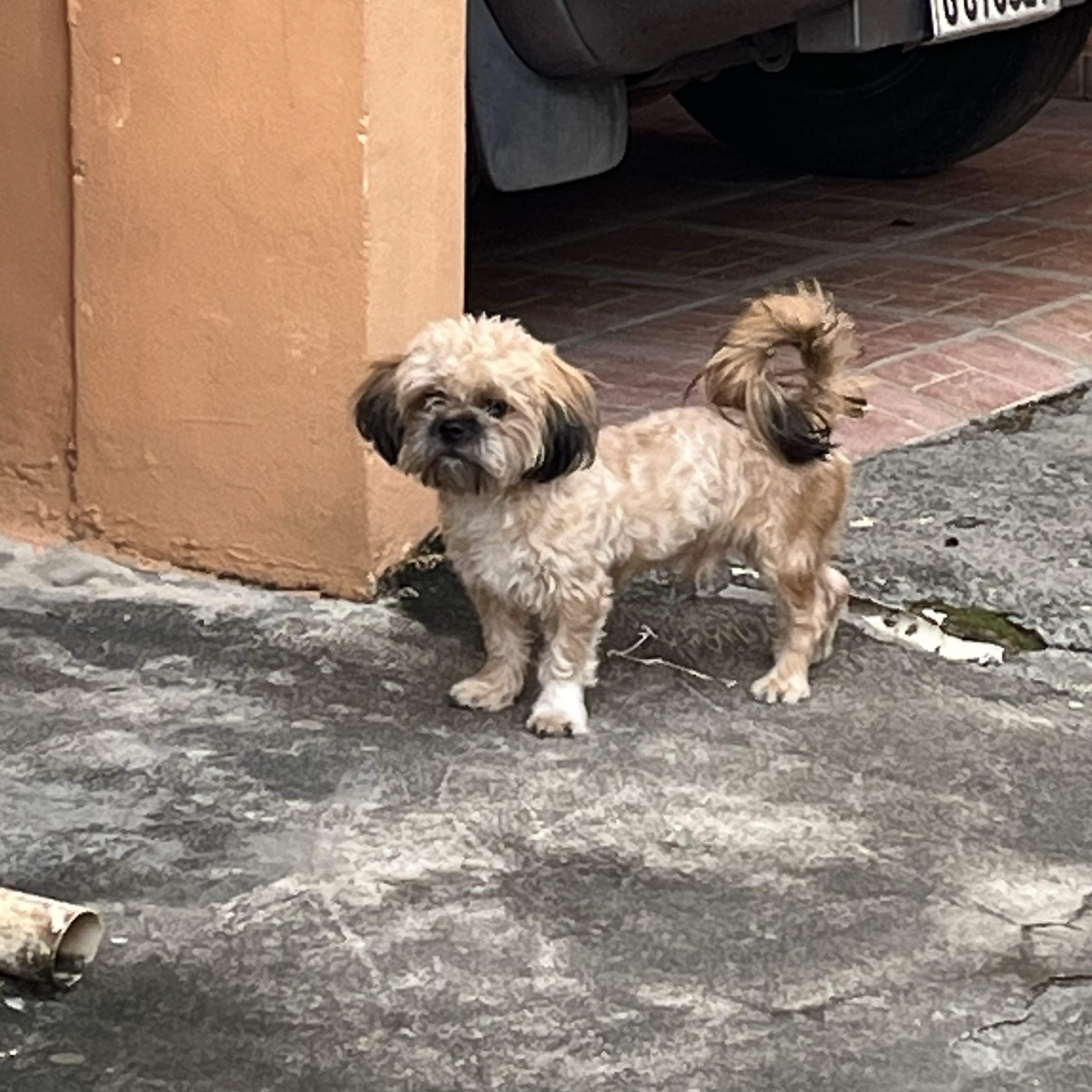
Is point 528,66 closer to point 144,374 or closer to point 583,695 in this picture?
point 144,374

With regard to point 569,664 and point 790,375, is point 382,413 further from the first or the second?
point 790,375

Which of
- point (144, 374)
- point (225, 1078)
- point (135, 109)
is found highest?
point (135, 109)

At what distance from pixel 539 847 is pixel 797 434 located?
100 cm

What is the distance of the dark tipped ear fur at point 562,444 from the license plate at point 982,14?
97.7 inches

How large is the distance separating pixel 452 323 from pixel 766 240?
371 centimetres

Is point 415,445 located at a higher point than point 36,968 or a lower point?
higher

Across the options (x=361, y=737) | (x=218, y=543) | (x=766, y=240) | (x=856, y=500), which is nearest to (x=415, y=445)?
(x=361, y=737)

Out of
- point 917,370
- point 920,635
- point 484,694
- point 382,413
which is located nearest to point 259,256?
point 382,413

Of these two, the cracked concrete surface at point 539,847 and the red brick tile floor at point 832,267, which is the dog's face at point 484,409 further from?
the red brick tile floor at point 832,267

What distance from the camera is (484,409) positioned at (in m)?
4.08

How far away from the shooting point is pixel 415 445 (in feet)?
13.5

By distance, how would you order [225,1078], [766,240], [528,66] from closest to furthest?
1. [225,1078]
2. [528,66]
3. [766,240]

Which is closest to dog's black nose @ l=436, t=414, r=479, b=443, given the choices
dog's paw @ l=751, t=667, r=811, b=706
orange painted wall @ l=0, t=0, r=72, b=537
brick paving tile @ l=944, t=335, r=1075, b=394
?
dog's paw @ l=751, t=667, r=811, b=706

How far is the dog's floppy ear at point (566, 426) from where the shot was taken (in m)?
4.09
